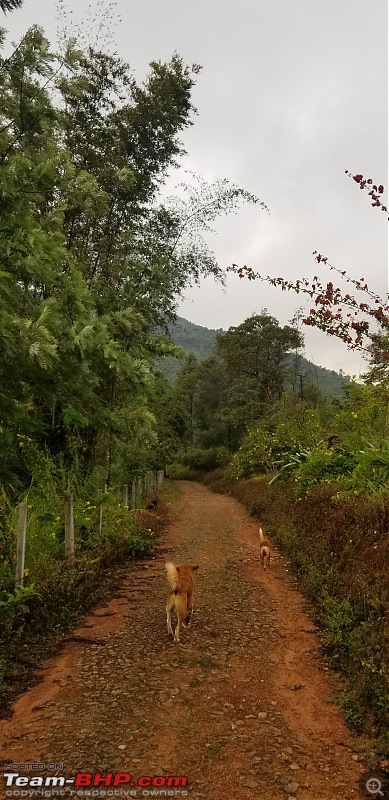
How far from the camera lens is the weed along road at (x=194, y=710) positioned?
2.93m

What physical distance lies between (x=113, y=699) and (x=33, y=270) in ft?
14.4

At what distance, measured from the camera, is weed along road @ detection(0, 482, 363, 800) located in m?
2.93

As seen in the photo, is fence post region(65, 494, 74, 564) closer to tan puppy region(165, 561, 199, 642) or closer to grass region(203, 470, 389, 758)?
tan puppy region(165, 561, 199, 642)

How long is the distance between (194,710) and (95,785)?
101 centimetres

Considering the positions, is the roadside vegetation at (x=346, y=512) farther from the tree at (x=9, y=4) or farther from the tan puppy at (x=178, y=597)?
the tree at (x=9, y=4)

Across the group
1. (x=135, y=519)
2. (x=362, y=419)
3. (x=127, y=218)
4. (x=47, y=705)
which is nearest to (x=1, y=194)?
(x=47, y=705)

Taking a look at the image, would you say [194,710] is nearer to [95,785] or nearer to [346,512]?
[95,785]

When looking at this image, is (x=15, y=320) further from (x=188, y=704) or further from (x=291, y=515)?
(x=291, y=515)

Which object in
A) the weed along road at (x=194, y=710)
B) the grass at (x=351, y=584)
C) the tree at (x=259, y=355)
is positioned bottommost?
the weed along road at (x=194, y=710)

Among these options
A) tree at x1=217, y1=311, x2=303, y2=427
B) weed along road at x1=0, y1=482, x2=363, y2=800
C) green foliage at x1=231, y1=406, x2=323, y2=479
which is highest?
tree at x1=217, y1=311, x2=303, y2=427

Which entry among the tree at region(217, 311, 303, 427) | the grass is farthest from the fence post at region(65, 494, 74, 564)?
the tree at region(217, 311, 303, 427)

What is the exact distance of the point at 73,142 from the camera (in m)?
9.88

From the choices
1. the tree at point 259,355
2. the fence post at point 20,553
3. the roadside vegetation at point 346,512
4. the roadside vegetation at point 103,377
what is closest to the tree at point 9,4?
the roadside vegetation at point 103,377

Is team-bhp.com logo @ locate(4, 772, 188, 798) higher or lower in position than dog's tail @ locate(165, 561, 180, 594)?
lower
